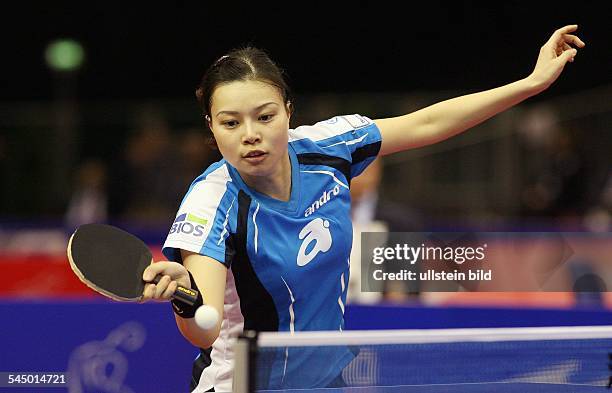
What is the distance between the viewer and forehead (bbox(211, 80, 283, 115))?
9.04 ft

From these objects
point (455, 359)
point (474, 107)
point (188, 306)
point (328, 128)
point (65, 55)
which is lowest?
point (455, 359)

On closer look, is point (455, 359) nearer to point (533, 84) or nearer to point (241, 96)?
point (241, 96)

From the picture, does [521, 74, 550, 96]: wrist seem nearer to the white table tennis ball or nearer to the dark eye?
the dark eye

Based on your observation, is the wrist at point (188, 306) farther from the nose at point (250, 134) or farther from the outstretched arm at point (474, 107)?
the outstretched arm at point (474, 107)

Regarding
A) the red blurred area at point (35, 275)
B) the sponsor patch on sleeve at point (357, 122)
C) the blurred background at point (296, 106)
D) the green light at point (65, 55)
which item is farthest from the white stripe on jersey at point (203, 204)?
the green light at point (65, 55)

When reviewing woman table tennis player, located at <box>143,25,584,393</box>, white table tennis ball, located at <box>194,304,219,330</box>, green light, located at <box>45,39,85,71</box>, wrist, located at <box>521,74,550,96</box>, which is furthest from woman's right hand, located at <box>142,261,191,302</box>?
green light, located at <box>45,39,85,71</box>

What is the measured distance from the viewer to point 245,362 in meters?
2.19

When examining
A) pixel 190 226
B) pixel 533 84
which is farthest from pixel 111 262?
pixel 533 84

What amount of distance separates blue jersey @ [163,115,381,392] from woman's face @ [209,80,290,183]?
0.13 m

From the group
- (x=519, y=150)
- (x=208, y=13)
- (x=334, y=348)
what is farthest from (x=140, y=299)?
(x=208, y=13)

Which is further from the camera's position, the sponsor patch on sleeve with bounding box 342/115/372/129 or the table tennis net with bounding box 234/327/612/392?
the sponsor patch on sleeve with bounding box 342/115/372/129

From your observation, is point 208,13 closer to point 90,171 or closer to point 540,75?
point 90,171

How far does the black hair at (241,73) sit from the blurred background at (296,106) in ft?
12.3

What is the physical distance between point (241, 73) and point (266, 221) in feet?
1.32
